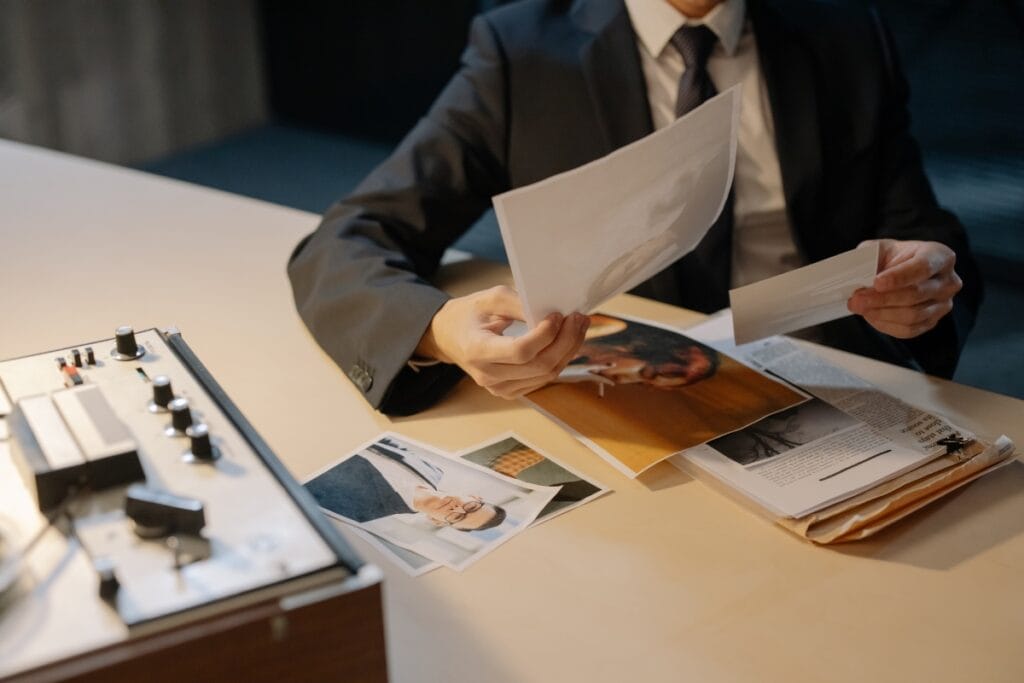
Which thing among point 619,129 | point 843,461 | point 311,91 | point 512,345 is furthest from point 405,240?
point 311,91

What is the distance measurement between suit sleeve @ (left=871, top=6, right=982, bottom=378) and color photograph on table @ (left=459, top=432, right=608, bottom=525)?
23.2 inches

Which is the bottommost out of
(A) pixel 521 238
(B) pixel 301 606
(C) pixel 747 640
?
(C) pixel 747 640

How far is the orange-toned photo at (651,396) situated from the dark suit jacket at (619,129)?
1.14 ft

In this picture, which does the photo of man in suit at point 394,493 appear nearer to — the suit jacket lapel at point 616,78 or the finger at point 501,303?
the finger at point 501,303

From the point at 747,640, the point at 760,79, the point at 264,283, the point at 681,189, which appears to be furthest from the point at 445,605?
the point at 760,79

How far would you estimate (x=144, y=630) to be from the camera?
2.13 ft

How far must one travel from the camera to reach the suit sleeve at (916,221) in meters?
1.42

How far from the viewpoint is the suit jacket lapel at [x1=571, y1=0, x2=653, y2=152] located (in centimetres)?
156

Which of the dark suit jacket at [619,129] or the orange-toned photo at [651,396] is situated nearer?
the orange-toned photo at [651,396]

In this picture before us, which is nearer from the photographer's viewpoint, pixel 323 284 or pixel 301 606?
pixel 301 606

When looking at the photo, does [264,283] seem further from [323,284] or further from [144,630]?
[144,630]

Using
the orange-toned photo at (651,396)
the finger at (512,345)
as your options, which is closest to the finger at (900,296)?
the orange-toned photo at (651,396)

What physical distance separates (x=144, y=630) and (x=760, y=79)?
124 cm

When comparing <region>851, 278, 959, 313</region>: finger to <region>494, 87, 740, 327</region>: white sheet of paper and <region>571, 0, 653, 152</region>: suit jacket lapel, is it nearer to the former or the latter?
<region>494, 87, 740, 327</region>: white sheet of paper
